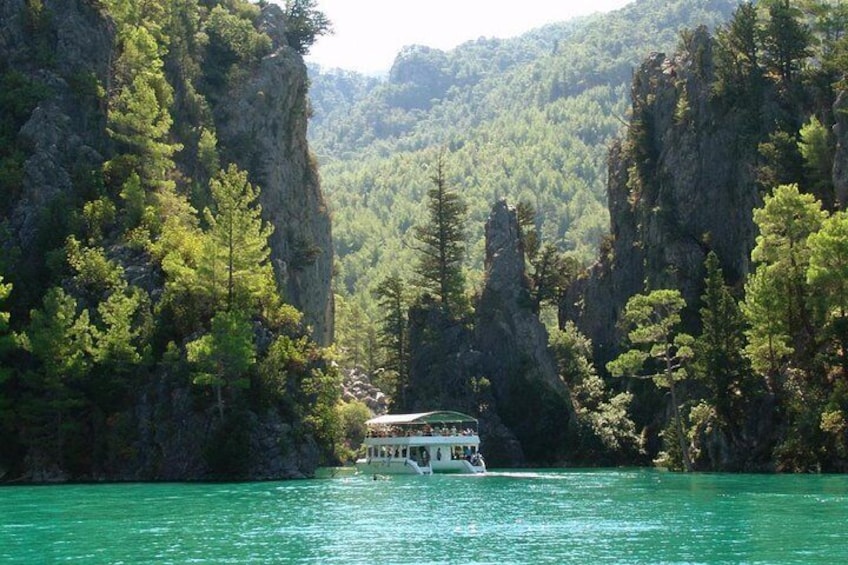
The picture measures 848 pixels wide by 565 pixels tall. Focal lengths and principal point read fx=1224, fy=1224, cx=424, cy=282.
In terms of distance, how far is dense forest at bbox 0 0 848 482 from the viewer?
92562 millimetres

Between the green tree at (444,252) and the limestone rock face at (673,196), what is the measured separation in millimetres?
16403

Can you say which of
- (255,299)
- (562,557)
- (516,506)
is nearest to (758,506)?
(516,506)

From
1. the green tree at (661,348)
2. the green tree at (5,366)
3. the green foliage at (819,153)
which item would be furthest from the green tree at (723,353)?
the green tree at (5,366)

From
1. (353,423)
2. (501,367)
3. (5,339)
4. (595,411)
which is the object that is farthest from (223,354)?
(353,423)

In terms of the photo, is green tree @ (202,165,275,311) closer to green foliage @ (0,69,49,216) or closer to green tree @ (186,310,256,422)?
green tree @ (186,310,256,422)

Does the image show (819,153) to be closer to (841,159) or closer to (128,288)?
(841,159)

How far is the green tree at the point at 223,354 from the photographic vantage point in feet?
299

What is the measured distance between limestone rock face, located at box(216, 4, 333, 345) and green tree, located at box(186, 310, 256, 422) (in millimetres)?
42499

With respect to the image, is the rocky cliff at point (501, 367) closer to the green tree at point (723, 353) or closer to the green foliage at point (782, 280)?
the green tree at point (723, 353)

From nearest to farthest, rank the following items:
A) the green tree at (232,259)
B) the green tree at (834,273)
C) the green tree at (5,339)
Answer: the green tree at (834,273), the green tree at (5,339), the green tree at (232,259)

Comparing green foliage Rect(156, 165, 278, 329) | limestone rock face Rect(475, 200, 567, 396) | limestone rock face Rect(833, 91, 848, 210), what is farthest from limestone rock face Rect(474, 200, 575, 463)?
green foliage Rect(156, 165, 278, 329)

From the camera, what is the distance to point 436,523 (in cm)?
5466

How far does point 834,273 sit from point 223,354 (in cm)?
4522

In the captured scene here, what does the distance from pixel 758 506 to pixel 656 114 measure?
293 ft
